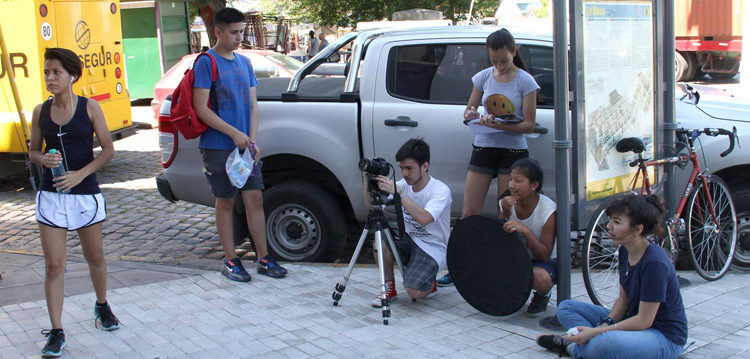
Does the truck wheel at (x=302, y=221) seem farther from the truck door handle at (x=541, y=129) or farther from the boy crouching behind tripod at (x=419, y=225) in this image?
the truck door handle at (x=541, y=129)

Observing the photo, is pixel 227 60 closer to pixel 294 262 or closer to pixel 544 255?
pixel 294 262

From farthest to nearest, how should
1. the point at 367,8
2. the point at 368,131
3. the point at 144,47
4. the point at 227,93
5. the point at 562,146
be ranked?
the point at 367,8
the point at 144,47
the point at 368,131
the point at 227,93
the point at 562,146

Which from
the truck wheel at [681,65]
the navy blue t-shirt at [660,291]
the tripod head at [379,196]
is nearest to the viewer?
the navy blue t-shirt at [660,291]

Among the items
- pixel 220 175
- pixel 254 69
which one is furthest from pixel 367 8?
pixel 220 175

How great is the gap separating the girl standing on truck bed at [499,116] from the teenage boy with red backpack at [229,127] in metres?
1.42

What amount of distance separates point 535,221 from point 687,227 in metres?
1.28

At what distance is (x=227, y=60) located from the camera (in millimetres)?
5375

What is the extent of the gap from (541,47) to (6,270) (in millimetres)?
4414

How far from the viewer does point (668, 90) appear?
207 inches

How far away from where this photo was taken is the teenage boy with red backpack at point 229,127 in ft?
17.2

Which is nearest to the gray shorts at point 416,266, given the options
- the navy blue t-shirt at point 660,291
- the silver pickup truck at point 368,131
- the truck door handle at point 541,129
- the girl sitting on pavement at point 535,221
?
the girl sitting on pavement at point 535,221

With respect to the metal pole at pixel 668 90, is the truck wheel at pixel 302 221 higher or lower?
lower

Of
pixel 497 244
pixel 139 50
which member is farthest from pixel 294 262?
pixel 139 50

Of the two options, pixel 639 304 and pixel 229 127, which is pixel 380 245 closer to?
pixel 229 127
